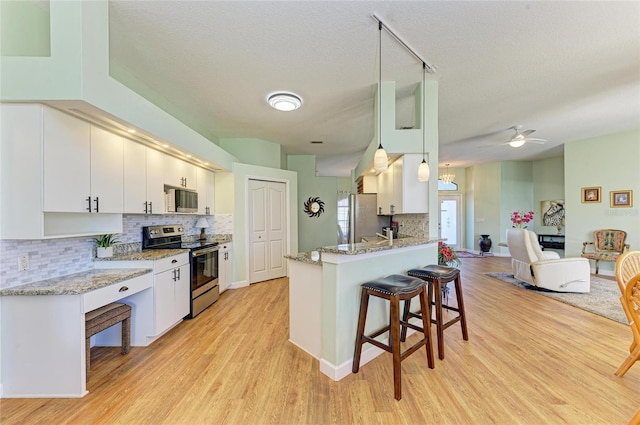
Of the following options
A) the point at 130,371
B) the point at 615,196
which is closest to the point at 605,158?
the point at 615,196

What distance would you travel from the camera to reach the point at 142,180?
2715mm

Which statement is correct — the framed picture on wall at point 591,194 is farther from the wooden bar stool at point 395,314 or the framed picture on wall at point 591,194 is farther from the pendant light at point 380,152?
the wooden bar stool at point 395,314

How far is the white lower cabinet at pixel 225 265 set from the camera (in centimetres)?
395

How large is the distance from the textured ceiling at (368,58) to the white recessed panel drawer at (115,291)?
7.10ft

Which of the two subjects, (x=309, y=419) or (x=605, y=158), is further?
(x=605, y=158)

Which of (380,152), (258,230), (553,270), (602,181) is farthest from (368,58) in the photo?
(602,181)

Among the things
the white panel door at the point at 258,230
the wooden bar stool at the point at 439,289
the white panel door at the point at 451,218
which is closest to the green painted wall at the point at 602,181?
the white panel door at the point at 451,218

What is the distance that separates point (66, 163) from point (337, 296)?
2361 mm

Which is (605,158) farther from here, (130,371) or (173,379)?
(130,371)

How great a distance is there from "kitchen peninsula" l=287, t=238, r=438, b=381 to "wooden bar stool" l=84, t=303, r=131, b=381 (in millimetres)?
1518

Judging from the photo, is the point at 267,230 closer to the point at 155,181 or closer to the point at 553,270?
the point at 155,181

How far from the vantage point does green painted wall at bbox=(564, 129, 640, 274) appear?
4871 mm

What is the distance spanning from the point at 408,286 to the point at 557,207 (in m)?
8.07

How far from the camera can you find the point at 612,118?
13.8 feet
